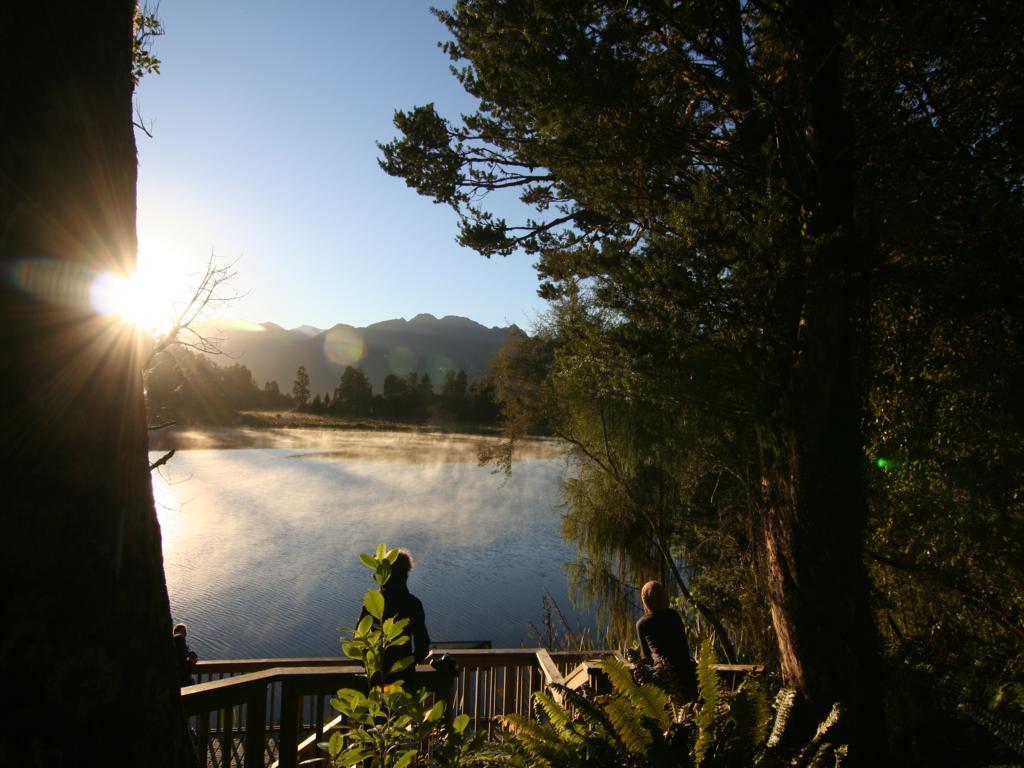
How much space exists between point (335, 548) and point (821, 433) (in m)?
16.6

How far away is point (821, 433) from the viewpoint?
162 inches

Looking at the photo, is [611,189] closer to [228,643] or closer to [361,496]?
[228,643]

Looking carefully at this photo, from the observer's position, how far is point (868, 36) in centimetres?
419

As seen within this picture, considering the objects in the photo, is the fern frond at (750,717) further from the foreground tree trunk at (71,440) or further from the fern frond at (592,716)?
the foreground tree trunk at (71,440)

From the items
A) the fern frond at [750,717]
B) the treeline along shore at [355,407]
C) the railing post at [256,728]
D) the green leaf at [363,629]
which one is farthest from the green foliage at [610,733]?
the treeline along shore at [355,407]

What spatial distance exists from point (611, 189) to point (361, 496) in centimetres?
2210

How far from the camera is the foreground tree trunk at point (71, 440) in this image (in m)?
1.00

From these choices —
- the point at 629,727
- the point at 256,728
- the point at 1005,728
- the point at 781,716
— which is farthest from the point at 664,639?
the point at 256,728

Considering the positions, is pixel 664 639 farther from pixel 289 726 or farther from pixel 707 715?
pixel 289 726

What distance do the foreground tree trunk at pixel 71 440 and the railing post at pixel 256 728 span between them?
269 centimetres

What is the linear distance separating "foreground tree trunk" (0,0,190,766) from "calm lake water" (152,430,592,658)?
5.68 m

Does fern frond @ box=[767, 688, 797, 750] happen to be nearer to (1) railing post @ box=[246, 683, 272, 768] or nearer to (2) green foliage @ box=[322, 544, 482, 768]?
(2) green foliage @ box=[322, 544, 482, 768]

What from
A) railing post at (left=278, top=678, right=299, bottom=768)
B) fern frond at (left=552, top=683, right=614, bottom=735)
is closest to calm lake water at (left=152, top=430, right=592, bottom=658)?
railing post at (left=278, top=678, right=299, bottom=768)

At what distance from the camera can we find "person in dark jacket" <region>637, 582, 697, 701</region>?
167 inches
